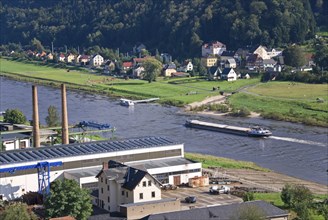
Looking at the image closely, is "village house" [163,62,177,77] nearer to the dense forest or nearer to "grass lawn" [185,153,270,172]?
the dense forest

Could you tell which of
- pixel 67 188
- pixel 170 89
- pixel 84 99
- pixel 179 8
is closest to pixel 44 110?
pixel 84 99

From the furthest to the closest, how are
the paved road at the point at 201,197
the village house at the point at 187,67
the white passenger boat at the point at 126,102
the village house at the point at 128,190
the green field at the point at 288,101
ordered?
the village house at the point at 187,67
the white passenger boat at the point at 126,102
the green field at the point at 288,101
the paved road at the point at 201,197
the village house at the point at 128,190

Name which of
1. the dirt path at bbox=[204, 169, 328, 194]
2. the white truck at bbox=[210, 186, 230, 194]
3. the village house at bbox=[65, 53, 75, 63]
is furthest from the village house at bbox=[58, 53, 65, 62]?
the white truck at bbox=[210, 186, 230, 194]

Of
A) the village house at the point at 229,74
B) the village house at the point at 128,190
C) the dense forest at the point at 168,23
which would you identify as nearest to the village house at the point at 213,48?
the dense forest at the point at 168,23

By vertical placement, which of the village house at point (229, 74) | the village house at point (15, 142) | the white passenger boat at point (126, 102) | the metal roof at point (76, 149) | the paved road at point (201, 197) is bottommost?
the paved road at point (201, 197)

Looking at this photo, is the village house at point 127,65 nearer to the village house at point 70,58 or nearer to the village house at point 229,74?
the village house at point 70,58

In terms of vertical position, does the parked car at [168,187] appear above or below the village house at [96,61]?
below
